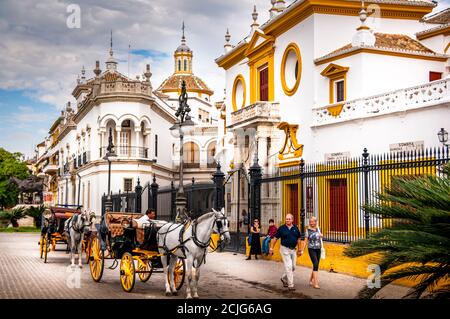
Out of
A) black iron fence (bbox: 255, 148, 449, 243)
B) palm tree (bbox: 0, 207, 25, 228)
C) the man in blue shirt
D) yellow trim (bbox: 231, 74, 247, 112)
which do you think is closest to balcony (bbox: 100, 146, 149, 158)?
palm tree (bbox: 0, 207, 25, 228)

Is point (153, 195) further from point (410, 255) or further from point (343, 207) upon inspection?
point (410, 255)

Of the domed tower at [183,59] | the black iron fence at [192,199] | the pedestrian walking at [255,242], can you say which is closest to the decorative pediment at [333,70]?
the black iron fence at [192,199]

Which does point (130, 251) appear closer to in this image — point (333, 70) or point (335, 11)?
point (333, 70)

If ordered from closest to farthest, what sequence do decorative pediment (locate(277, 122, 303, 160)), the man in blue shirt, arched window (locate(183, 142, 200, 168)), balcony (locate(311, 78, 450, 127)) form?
1. the man in blue shirt
2. balcony (locate(311, 78, 450, 127))
3. decorative pediment (locate(277, 122, 303, 160))
4. arched window (locate(183, 142, 200, 168))

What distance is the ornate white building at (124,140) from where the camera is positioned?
44.3m

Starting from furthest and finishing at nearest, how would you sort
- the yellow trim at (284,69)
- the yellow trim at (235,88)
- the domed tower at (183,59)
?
the domed tower at (183,59) → the yellow trim at (235,88) → the yellow trim at (284,69)

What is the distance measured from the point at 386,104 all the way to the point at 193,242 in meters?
13.0

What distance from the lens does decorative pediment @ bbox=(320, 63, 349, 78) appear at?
25250 millimetres

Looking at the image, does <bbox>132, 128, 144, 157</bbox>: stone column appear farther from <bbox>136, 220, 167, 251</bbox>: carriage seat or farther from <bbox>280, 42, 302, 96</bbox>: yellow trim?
<bbox>136, 220, 167, 251</bbox>: carriage seat

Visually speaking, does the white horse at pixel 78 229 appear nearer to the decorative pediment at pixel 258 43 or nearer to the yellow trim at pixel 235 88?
the decorative pediment at pixel 258 43

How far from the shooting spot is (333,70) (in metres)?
25.7

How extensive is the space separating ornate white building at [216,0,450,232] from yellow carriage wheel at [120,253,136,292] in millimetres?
10869

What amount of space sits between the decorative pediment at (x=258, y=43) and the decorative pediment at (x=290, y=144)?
14.3 feet
